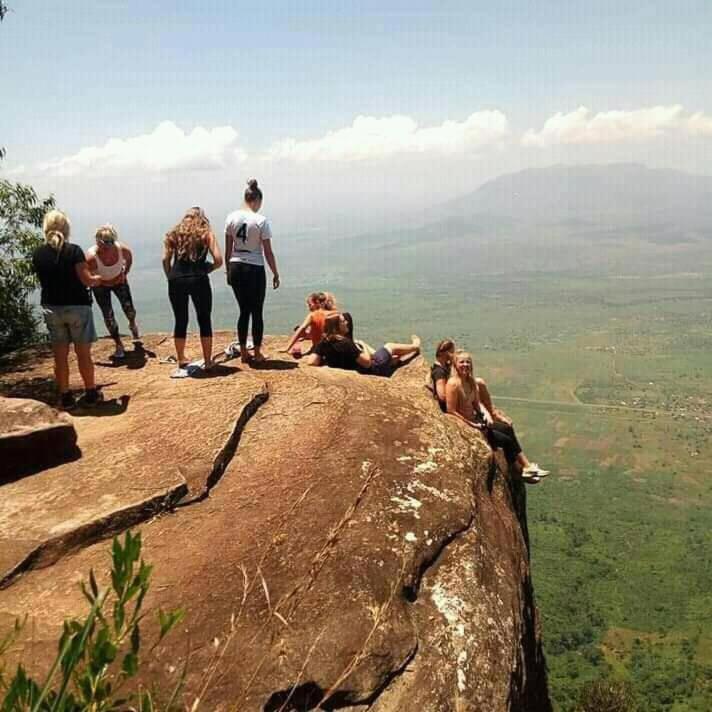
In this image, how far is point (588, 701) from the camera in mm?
33156

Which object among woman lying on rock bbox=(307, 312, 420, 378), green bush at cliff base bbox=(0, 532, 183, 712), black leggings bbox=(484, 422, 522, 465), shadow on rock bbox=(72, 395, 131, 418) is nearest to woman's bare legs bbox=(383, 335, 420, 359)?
woman lying on rock bbox=(307, 312, 420, 378)

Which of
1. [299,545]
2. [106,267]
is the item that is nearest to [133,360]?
[106,267]

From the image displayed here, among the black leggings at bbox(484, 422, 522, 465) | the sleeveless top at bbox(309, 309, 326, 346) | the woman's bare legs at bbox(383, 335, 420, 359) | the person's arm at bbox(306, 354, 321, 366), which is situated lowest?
the black leggings at bbox(484, 422, 522, 465)

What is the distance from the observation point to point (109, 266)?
9883 mm

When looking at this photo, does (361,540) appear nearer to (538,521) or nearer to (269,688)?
(269,688)

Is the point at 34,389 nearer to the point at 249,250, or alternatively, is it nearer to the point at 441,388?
the point at 249,250

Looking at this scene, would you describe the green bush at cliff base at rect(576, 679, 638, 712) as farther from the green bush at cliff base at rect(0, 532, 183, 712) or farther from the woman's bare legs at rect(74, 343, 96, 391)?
the green bush at cliff base at rect(0, 532, 183, 712)

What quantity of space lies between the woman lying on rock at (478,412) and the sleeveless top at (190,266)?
12.8ft

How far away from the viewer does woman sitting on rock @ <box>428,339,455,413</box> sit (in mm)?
8953

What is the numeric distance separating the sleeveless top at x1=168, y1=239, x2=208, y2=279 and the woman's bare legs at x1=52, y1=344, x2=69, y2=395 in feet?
5.79

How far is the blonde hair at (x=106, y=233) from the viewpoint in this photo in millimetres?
9406

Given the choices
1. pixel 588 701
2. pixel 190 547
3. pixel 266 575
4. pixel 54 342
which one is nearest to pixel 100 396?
pixel 54 342

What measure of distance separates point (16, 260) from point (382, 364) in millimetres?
9072

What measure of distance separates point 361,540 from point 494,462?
3266 millimetres
